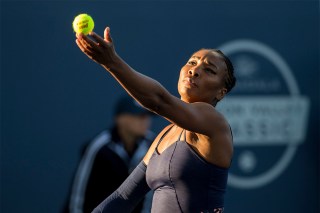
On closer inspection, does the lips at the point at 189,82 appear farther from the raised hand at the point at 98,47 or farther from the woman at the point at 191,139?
the raised hand at the point at 98,47

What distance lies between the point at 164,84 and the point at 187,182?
3.12 metres

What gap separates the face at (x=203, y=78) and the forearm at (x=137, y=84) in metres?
0.36

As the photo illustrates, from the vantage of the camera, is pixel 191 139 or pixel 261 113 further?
pixel 261 113

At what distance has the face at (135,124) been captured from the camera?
17.5ft

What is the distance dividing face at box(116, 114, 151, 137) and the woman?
214 cm

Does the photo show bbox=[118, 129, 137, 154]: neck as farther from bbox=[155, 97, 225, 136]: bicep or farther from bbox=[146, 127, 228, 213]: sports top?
bbox=[155, 97, 225, 136]: bicep

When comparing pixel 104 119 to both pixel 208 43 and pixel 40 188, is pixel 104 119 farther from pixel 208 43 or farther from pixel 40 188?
pixel 208 43

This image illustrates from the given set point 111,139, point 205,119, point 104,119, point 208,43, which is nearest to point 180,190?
point 205,119

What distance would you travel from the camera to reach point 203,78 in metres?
2.99

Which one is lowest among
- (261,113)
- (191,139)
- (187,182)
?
(187,182)

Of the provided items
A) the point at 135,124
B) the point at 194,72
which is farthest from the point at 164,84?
the point at 194,72

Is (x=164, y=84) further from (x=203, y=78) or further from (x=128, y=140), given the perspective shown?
(x=203, y=78)

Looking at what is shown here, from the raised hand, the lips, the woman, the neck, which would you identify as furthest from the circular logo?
the raised hand

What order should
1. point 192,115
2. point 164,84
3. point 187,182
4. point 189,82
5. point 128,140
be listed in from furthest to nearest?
point 164,84 < point 128,140 < point 189,82 < point 187,182 < point 192,115
